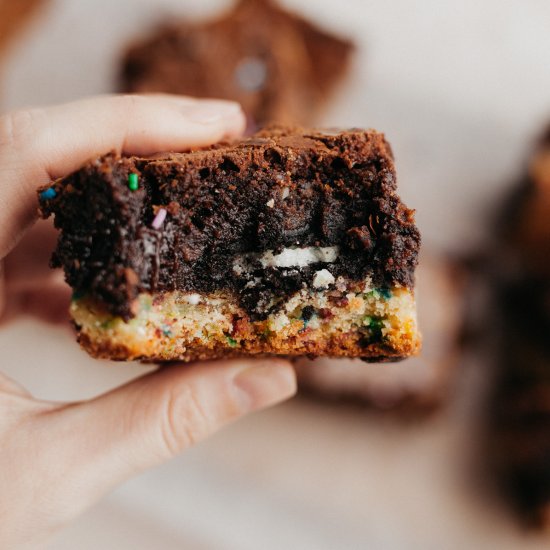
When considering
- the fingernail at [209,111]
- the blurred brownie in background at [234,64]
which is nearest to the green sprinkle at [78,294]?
the fingernail at [209,111]

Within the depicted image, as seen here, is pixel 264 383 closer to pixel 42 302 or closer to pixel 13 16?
pixel 42 302

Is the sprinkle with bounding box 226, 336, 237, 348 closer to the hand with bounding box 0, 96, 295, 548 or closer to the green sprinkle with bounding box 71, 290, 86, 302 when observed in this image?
the hand with bounding box 0, 96, 295, 548

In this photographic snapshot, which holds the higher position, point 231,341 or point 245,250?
point 245,250

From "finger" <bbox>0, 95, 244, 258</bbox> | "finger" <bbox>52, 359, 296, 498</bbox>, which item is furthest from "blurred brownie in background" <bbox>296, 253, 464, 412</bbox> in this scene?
"finger" <bbox>0, 95, 244, 258</bbox>

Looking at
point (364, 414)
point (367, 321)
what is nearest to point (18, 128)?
point (367, 321)

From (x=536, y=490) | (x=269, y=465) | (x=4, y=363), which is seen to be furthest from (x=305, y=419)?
(x=4, y=363)

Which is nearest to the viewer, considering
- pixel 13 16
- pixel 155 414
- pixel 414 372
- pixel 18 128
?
pixel 18 128

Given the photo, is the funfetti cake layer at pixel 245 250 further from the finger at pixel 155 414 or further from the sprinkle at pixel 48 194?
the finger at pixel 155 414
